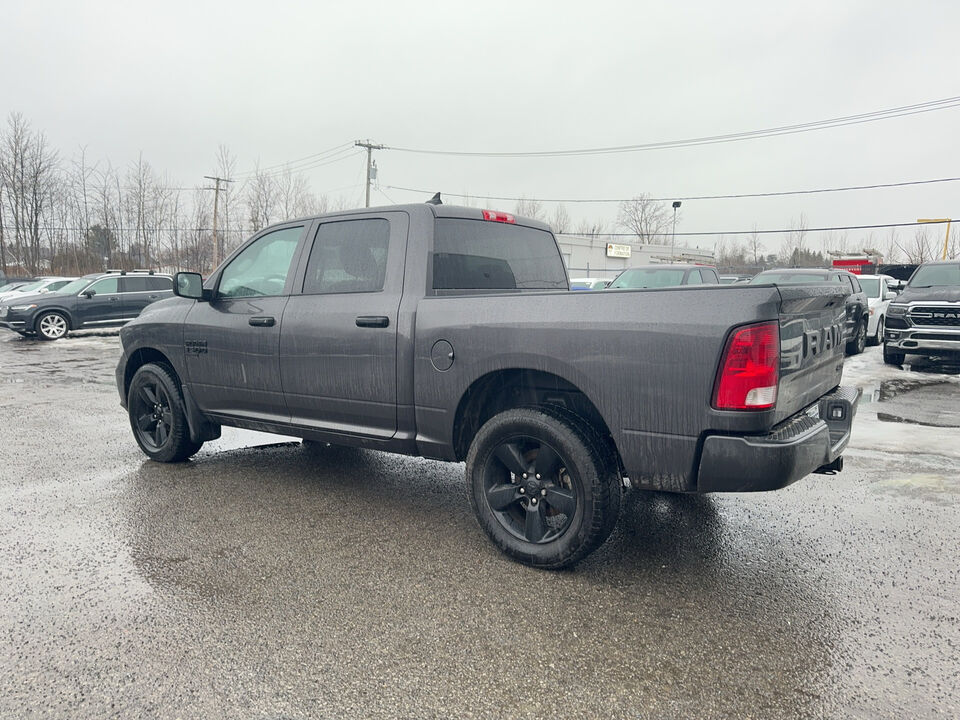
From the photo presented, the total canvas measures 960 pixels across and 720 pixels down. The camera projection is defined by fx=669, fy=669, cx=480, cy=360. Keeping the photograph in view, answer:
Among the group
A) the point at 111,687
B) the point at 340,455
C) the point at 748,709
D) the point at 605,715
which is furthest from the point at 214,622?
the point at 340,455

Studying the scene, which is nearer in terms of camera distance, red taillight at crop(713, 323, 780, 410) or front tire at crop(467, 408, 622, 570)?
red taillight at crop(713, 323, 780, 410)

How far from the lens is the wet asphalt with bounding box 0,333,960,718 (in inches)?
95.0

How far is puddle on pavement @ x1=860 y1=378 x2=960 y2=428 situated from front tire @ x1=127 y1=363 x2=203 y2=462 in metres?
7.16

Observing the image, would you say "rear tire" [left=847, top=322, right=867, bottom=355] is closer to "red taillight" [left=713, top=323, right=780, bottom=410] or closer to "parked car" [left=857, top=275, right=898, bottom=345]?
"parked car" [left=857, top=275, right=898, bottom=345]

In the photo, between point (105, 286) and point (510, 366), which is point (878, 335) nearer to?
point (510, 366)

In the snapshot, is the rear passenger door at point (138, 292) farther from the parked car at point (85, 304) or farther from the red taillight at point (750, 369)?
the red taillight at point (750, 369)

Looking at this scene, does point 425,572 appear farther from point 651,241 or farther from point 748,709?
point 651,241

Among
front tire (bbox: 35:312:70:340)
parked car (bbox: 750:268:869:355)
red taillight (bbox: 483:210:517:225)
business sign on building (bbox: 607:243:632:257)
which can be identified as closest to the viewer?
red taillight (bbox: 483:210:517:225)

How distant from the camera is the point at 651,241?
8106cm

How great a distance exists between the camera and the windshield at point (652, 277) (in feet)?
42.4

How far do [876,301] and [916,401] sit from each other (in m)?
8.77

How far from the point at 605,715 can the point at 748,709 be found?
1.66 feet

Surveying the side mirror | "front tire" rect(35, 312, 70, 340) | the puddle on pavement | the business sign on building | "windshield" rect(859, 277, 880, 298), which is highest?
the business sign on building

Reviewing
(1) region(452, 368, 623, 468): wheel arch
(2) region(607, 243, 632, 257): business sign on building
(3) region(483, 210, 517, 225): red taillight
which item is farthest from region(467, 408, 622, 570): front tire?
(2) region(607, 243, 632, 257): business sign on building
